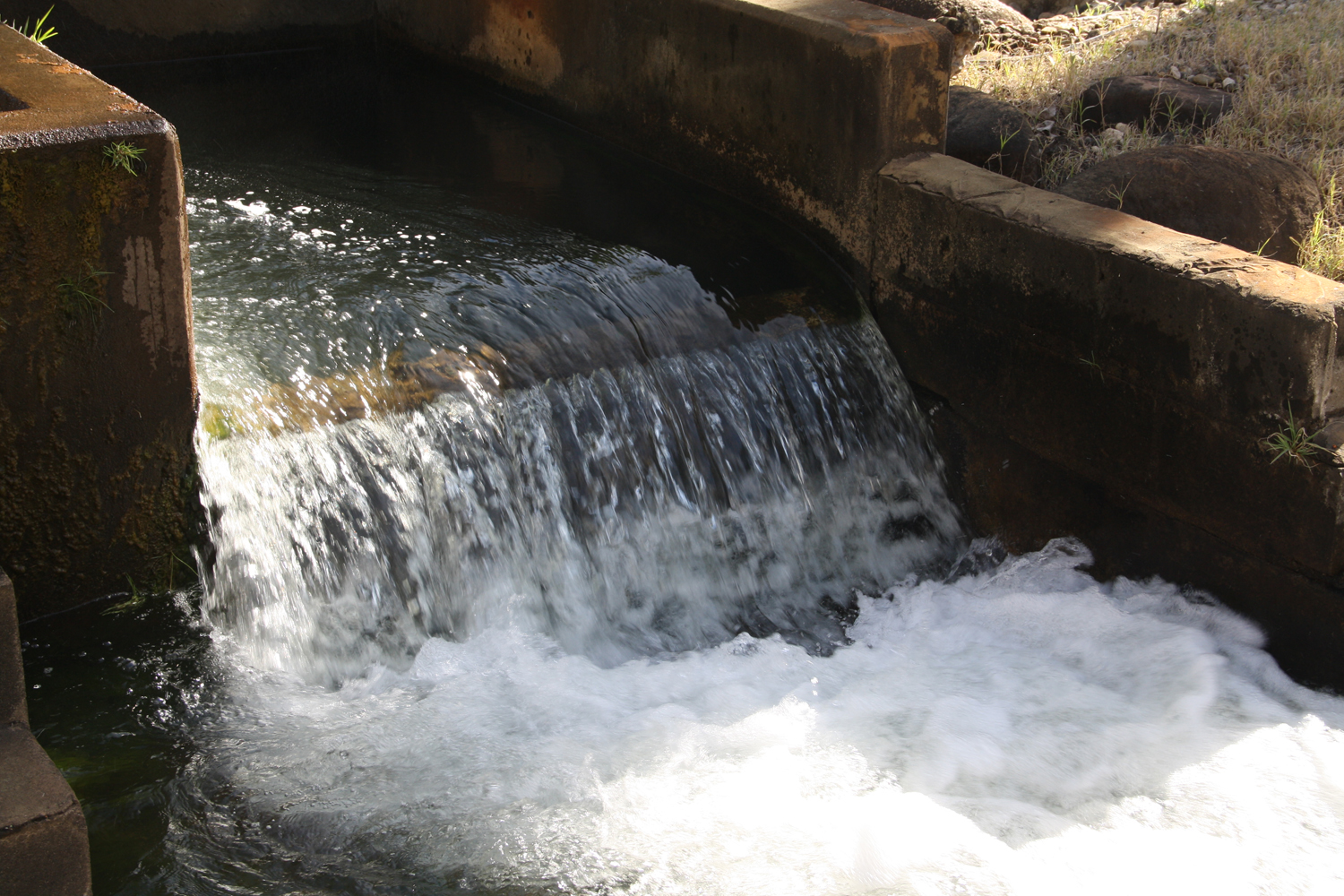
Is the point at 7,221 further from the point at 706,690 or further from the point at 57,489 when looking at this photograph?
the point at 706,690

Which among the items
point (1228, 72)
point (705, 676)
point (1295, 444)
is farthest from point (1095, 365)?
point (1228, 72)

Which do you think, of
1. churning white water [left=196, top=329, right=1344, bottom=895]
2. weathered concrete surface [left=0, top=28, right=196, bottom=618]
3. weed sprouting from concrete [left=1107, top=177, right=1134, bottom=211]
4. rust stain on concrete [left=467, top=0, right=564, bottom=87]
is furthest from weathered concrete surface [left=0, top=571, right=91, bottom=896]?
rust stain on concrete [left=467, top=0, right=564, bottom=87]

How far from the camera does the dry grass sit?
5480 millimetres

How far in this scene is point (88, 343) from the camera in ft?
9.87

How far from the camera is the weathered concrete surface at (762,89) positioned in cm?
472

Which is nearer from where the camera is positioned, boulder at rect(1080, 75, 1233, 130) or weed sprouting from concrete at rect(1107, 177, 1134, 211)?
weed sprouting from concrete at rect(1107, 177, 1134, 211)

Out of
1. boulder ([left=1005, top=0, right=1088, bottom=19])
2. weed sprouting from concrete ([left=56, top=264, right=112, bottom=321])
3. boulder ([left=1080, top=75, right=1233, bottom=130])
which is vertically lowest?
weed sprouting from concrete ([left=56, top=264, right=112, bottom=321])

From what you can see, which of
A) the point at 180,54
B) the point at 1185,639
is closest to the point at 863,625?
the point at 1185,639

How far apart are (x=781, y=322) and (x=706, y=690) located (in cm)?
167

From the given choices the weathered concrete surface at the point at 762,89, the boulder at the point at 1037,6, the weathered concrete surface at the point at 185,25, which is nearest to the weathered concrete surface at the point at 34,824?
the weathered concrete surface at the point at 762,89

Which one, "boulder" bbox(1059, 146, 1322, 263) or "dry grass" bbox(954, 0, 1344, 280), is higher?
"dry grass" bbox(954, 0, 1344, 280)

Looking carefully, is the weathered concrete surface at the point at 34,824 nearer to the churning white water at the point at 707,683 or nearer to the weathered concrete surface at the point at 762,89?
the churning white water at the point at 707,683

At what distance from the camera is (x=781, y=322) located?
455cm

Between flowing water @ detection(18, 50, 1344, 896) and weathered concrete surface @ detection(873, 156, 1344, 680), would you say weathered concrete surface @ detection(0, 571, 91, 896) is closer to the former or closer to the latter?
flowing water @ detection(18, 50, 1344, 896)
